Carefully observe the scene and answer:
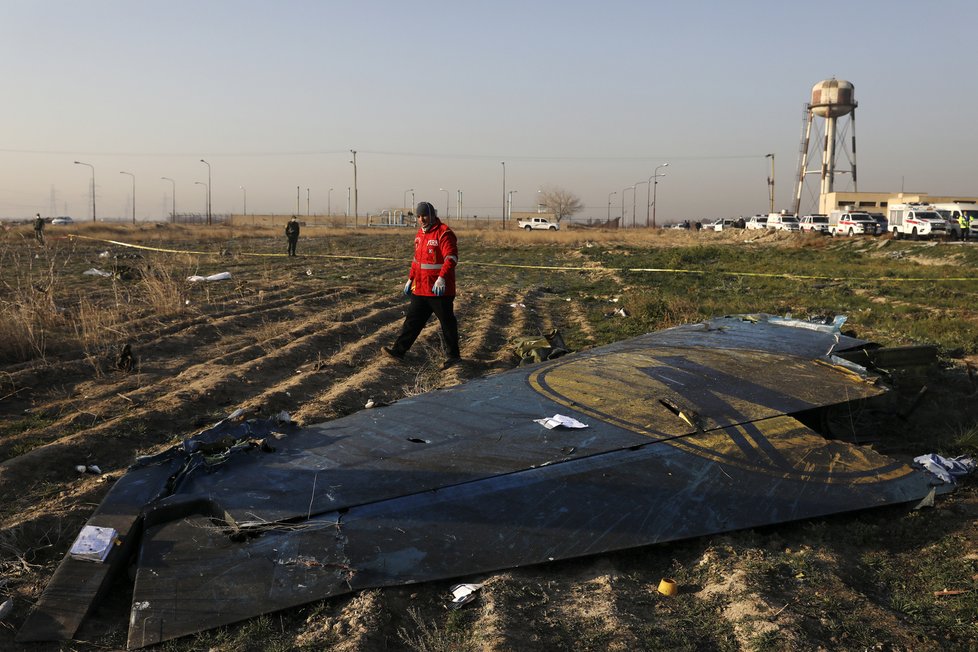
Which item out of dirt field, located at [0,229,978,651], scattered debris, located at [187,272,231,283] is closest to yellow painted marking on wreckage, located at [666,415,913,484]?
dirt field, located at [0,229,978,651]

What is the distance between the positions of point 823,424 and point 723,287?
1139 centimetres

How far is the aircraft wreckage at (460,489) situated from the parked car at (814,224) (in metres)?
40.4

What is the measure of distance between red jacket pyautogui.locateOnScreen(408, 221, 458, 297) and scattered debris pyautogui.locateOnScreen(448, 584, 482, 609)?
15.2ft

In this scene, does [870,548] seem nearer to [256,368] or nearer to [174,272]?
[256,368]

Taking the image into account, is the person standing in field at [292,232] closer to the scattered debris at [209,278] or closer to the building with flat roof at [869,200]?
the scattered debris at [209,278]

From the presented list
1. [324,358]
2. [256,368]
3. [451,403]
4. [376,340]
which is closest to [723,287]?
[376,340]

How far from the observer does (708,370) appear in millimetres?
4488

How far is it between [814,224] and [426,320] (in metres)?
40.1

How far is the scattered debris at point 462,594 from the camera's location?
2.82 metres

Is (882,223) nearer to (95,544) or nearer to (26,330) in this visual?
(26,330)

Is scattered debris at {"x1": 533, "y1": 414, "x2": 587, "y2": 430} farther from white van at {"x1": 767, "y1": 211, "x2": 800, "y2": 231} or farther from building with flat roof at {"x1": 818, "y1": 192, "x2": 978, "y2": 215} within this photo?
building with flat roof at {"x1": 818, "y1": 192, "x2": 978, "y2": 215}

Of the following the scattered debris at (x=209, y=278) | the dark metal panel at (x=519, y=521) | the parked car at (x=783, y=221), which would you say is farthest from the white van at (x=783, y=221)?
the dark metal panel at (x=519, y=521)

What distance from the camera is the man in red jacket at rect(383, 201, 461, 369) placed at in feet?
23.9

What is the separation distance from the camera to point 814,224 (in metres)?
41.8
